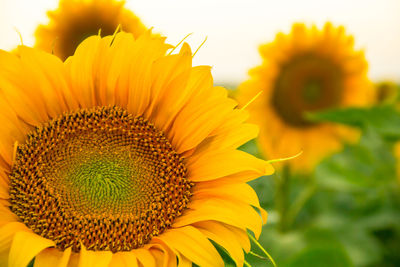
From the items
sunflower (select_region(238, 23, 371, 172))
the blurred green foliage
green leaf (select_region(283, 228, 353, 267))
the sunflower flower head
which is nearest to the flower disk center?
green leaf (select_region(283, 228, 353, 267))

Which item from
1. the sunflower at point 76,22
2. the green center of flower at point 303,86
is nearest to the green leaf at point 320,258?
the sunflower at point 76,22

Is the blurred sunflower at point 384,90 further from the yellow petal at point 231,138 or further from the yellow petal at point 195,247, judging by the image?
the yellow petal at point 195,247

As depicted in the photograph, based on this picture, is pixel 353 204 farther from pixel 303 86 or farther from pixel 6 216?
pixel 6 216

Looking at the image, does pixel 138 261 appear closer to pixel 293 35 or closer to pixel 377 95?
pixel 293 35

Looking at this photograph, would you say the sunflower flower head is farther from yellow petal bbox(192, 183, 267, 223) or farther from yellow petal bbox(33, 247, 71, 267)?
yellow petal bbox(33, 247, 71, 267)

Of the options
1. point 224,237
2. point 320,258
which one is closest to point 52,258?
point 224,237

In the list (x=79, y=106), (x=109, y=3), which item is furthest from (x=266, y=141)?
(x=79, y=106)
